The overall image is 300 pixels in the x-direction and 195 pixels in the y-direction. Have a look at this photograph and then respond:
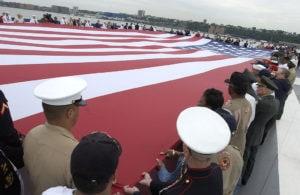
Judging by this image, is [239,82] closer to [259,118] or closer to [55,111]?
[259,118]

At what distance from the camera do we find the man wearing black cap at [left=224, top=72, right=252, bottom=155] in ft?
8.36

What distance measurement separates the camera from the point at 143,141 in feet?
6.62

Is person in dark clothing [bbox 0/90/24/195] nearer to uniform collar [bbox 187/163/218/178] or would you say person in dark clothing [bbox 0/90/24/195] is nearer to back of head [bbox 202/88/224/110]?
uniform collar [bbox 187/163/218/178]

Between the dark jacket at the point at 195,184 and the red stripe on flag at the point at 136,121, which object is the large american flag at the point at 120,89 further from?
the dark jacket at the point at 195,184

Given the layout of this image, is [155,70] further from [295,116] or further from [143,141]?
[295,116]

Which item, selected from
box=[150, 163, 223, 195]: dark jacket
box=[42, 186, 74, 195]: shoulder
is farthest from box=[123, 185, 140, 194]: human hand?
box=[42, 186, 74, 195]: shoulder

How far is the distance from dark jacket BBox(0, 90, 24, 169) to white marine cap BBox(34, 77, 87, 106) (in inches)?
5.8

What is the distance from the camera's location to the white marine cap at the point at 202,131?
51.7 inches

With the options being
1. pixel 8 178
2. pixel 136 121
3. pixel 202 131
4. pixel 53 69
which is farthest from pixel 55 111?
pixel 53 69

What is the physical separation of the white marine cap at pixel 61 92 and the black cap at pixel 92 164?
43cm

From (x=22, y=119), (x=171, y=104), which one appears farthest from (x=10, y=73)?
(x=171, y=104)

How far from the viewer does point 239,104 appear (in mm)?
2584

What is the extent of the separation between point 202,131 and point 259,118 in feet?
7.27

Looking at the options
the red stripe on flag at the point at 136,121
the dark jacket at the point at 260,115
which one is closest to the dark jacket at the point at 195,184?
the red stripe on flag at the point at 136,121
